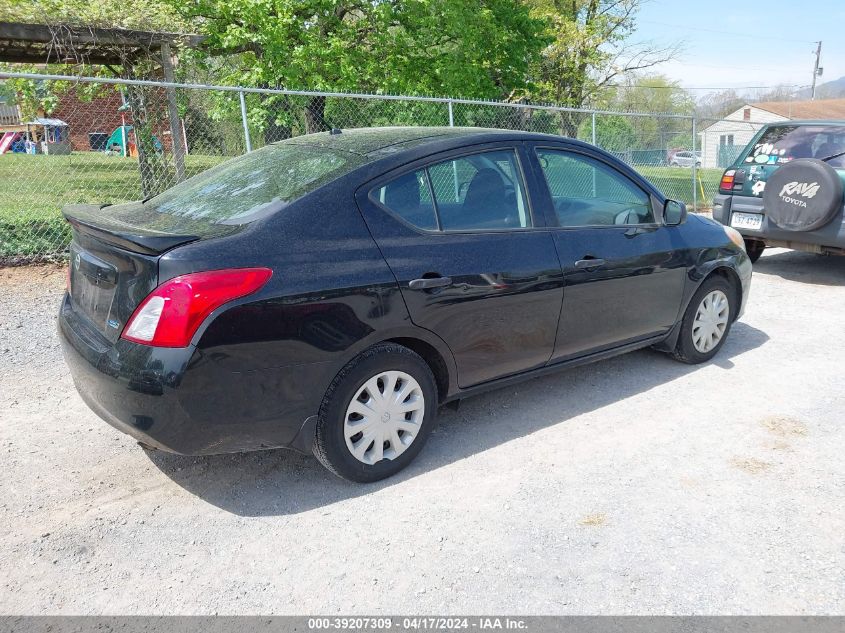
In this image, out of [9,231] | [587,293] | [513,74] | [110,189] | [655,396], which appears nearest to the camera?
[587,293]

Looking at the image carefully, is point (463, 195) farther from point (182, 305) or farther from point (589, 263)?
point (182, 305)

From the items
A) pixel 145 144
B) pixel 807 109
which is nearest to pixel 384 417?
pixel 145 144

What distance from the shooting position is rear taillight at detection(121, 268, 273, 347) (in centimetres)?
271

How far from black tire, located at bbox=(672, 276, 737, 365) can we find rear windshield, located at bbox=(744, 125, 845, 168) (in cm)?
355

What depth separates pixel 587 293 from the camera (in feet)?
13.2

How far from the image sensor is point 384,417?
3275 millimetres

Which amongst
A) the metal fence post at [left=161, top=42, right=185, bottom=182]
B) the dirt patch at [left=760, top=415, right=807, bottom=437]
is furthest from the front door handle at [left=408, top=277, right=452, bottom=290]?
the metal fence post at [left=161, top=42, right=185, bottom=182]

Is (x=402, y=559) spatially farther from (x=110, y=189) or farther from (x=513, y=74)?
(x=513, y=74)

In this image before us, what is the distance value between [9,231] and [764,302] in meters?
8.29

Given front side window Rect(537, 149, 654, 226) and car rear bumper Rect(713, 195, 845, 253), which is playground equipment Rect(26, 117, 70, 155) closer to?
car rear bumper Rect(713, 195, 845, 253)

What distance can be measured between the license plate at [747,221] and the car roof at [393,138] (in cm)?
481

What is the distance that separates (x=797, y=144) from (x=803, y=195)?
1148 millimetres

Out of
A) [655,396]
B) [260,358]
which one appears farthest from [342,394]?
[655,396]

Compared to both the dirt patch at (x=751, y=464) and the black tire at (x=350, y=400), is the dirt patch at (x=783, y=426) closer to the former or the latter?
the dirt patch at (x=751, y=464)
